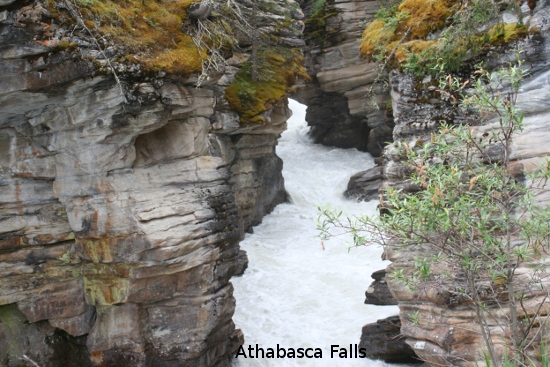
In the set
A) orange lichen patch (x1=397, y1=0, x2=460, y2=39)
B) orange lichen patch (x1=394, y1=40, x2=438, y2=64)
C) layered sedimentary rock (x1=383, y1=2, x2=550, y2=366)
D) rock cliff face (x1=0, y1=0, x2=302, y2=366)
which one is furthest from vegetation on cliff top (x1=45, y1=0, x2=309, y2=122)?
layered sedimentary rock (x1=383, y1=2, x2=550, y2=366)

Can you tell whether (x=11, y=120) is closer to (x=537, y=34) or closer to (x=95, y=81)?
(x=95, y=81)

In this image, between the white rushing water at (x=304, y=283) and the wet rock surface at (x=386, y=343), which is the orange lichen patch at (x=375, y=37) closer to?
the white rushing water at (x=304, y=283)

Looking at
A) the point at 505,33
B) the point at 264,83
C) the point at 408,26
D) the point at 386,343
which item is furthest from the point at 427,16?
the point at 264,83

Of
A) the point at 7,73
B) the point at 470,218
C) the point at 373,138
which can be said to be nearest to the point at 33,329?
the point at 7,73

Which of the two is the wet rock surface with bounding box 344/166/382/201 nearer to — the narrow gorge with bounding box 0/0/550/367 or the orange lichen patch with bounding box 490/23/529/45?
the narrow gorge with bounding box 0/0/550/367

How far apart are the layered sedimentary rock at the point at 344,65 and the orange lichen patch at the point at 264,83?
381 cm

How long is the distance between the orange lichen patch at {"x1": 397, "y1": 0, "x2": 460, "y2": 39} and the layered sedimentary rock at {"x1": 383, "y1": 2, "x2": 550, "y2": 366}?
42.2 inches

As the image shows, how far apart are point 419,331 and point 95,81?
631 centimetres

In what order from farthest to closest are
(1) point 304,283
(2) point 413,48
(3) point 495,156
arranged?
(1) point 304,283 < (2) point 413,48 < (3) point 495,156

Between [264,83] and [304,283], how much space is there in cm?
619

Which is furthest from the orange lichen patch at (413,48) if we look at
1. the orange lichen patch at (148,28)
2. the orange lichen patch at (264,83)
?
the orange lichen patch at (264,83)

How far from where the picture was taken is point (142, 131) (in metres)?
8.47

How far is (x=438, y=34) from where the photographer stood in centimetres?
878

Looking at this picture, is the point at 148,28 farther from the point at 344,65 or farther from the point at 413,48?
the point at 344,65
